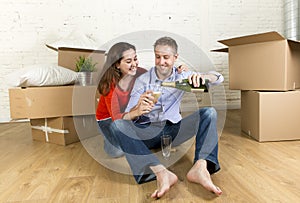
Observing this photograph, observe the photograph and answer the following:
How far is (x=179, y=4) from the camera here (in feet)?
8.63

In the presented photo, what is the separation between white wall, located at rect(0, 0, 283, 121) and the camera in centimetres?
250

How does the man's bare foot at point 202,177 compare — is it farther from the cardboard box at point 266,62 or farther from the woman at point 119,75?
the cardboard box at point 266,62

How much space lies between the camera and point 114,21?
8.50 ft

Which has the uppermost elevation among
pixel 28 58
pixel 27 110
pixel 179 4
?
pixel 179 4

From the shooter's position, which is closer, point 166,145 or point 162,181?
point 162,181

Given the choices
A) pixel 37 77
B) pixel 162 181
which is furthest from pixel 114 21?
pixel 162 181

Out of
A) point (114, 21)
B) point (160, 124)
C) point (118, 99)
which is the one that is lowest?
point (160, 124)

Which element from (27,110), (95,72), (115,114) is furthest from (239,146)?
(27,110)

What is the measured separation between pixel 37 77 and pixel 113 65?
75 centimetres

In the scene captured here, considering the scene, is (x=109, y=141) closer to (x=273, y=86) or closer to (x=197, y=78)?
(x=197, y=78)

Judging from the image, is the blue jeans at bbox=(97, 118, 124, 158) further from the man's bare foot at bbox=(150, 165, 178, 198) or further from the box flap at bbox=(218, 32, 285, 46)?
the box flap at bbox=(218, 32, 285, 46)

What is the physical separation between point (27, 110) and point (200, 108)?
42.3 inches

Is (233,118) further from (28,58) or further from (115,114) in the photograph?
(28,58)

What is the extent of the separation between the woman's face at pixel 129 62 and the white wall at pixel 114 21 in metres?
1.71
